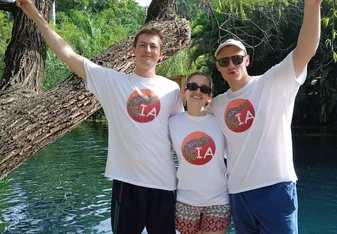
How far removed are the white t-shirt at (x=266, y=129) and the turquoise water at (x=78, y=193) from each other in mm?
3636

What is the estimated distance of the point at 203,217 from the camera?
2.81 meters

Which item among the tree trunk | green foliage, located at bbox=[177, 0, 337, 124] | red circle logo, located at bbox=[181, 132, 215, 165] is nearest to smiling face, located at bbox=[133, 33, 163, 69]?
red circle logo, located at bbox=[181, 132, 215, 165]

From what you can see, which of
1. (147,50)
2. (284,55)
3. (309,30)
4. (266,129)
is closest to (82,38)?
(284,55)

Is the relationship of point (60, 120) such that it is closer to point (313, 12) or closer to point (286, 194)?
point (286, 194)

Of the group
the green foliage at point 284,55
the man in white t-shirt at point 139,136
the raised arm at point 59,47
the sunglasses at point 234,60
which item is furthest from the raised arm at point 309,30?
the green foliage at point 284,55

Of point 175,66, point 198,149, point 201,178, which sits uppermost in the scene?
point 175,66

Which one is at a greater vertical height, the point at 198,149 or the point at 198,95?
the point at 198,95

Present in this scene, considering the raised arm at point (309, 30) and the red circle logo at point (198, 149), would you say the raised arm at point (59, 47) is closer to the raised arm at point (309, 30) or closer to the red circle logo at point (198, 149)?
the red circle logo at point (198, 149)

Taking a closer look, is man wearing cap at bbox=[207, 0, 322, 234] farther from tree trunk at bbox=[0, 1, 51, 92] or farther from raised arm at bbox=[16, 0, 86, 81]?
tree trunk at bbox=[0, 1, 51, 92]

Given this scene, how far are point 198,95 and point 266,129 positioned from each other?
49cm

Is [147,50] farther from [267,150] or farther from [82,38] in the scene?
[82,38]

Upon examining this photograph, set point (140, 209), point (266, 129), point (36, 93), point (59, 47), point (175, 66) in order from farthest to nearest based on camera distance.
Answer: point (175, 66)
point (36, 93)
point (59, 47)
point (140, 209)
point (266, 129)

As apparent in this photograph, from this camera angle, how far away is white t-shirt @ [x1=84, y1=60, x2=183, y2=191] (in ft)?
9.20

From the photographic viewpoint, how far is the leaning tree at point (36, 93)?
3193mm
